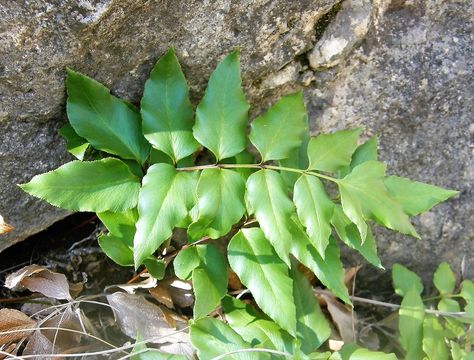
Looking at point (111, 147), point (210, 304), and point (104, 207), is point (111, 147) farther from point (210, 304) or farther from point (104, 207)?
point (210, 304)

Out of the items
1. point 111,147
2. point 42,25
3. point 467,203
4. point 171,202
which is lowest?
point 467,203

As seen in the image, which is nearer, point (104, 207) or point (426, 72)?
point (104, 207)

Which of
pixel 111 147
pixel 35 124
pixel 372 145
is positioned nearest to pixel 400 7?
pixel 372 145

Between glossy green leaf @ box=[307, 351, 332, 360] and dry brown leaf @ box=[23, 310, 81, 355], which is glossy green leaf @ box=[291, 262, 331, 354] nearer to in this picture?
glossy green leaf @ box=[307, 351, 332, 360]

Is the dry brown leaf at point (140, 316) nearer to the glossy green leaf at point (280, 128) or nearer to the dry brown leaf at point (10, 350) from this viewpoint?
the dry brown leaf at point (10, 350)

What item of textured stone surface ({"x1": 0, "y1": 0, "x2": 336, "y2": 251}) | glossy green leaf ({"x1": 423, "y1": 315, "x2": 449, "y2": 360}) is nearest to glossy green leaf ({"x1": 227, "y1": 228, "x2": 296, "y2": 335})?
textured stone surface ({"x1": 0, "y1": 0, "x2": 336, "y2": 251})

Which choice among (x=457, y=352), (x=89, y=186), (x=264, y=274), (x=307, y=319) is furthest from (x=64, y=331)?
(x=457, y=352)

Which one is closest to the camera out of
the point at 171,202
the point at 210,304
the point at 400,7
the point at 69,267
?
the point at 171,202
